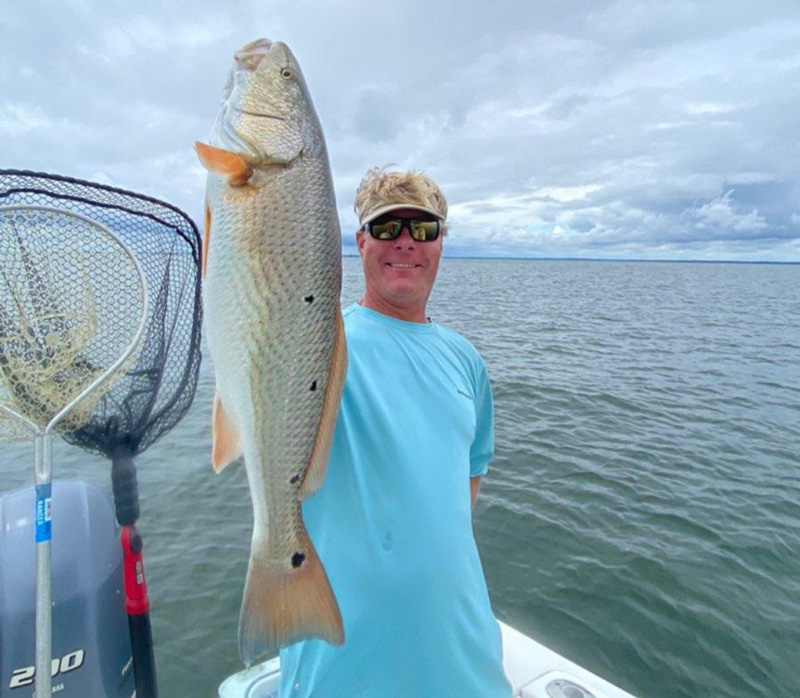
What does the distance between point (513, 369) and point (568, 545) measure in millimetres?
8502

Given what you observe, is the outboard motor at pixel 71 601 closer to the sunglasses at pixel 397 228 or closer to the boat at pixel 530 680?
the boat at pixel 530 680

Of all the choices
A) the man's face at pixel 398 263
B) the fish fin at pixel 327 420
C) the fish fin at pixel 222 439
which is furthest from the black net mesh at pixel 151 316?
the fish fin at pixel 327 420

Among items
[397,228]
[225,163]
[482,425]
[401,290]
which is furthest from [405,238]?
[482,425]

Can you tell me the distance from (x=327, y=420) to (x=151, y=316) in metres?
1.81

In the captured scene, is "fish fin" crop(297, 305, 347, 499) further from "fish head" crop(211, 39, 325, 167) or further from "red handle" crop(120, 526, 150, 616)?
"red handle" crop(120, 526, 150, 616)

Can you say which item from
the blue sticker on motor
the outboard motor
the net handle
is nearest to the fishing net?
the net handle

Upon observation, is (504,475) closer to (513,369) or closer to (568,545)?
(568,545)

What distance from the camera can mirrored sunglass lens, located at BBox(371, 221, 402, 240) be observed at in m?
2.46

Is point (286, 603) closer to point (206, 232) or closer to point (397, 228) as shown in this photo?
point (206, 232)

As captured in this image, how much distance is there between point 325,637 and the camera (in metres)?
1.75

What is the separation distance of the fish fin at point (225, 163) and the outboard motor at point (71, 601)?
2.11 metres

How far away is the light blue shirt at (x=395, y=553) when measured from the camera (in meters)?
1.99

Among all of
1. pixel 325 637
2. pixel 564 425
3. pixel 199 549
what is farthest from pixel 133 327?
pixel 564 425

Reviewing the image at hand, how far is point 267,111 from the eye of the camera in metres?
1.76
